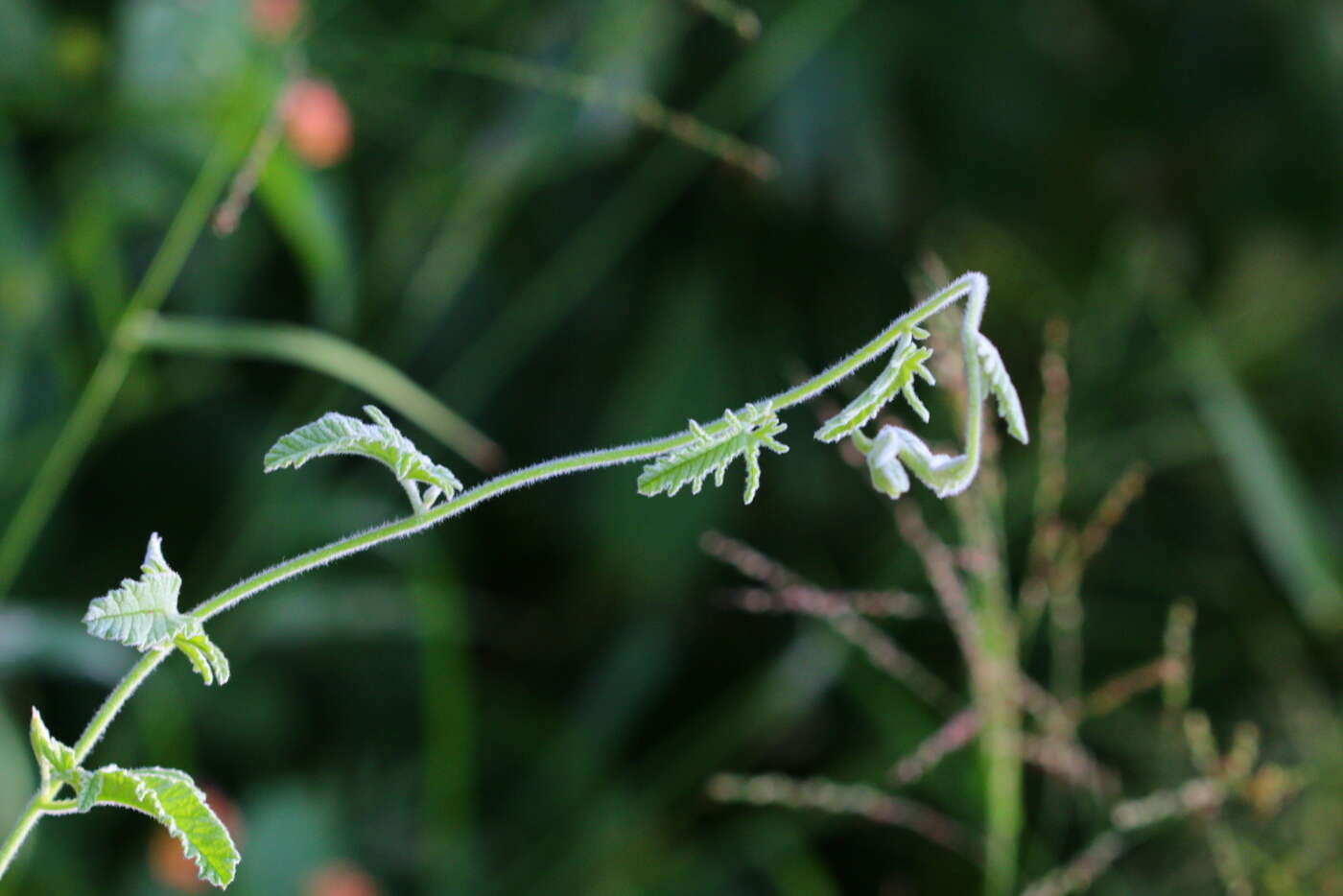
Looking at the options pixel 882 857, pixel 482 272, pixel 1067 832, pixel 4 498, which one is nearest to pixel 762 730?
pixel 882 857

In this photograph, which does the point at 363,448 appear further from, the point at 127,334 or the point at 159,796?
the point at 127,334

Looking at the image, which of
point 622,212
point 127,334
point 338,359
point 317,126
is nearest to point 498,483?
point 127,334

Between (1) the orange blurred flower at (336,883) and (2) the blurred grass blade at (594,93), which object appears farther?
(1) the orange blurred flower at (336,883)

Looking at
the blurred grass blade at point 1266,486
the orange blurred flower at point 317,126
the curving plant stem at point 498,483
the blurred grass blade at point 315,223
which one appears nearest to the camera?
the curving plant stem at point 498,483

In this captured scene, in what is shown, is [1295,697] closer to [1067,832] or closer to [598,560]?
[1067,832]

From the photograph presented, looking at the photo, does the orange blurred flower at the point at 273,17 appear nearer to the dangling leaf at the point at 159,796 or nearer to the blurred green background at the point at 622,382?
the blurred green background at the point at 622,382

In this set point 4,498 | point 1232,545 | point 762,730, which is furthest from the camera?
point 1232,545

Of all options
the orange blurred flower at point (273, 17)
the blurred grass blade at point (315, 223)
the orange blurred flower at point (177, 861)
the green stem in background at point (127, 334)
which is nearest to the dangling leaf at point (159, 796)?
the green stem in background at point (127, 334)

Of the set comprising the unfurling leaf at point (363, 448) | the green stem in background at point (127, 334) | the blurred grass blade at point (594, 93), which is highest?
the blurred grass blade at point (594, 93)
